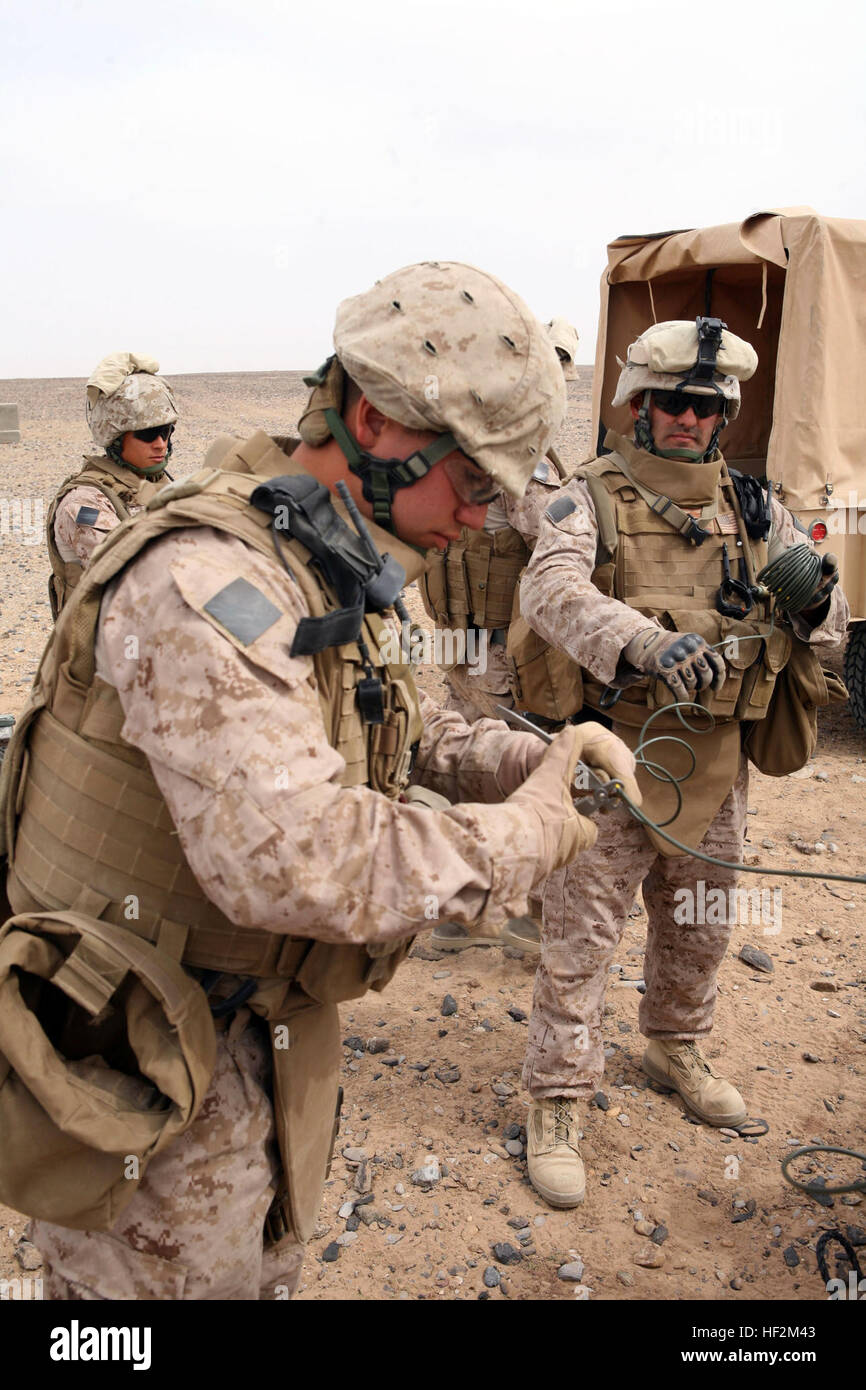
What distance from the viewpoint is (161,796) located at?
5.75 feet

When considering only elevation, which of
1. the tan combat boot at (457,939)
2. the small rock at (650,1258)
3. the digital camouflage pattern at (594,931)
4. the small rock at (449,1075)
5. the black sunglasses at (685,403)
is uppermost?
the black sunglasses at (685,403)

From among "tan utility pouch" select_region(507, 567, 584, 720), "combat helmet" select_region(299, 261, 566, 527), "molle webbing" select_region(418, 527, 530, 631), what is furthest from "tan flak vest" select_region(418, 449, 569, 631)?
"combat helmet" select_region(299, 261, 566, 527)

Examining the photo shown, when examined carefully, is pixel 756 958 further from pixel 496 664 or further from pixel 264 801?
pixel 264 801

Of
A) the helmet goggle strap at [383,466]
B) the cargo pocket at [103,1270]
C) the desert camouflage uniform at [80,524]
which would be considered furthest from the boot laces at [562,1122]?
the desert camouflage uniform at [80,524]

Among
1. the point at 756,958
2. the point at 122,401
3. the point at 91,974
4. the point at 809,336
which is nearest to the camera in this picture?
the point at 91,974

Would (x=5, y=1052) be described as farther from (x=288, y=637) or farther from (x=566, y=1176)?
(x=566, y=1176)

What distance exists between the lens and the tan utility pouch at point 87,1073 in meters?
1.68

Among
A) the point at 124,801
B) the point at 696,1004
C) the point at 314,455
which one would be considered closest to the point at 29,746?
the point at 124,801

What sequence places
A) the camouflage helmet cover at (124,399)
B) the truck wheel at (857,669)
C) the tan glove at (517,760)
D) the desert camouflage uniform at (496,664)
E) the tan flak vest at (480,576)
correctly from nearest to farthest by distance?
the tan glove at (517,760) < the desert camouflage uniform at (496,664) < the tan flak vest at (480,576) < the camouflage helmet cover at (124,399) < the truck wheel at (857,669)

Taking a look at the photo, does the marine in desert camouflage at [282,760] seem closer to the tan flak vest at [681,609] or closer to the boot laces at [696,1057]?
the tan flak vest at [681,609]

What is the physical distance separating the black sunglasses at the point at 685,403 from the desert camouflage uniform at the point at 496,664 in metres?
1.06

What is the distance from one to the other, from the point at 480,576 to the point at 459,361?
3.14 meters

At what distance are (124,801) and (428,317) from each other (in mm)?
911

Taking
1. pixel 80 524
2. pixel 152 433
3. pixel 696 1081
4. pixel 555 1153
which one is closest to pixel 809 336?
pixel 152 433
